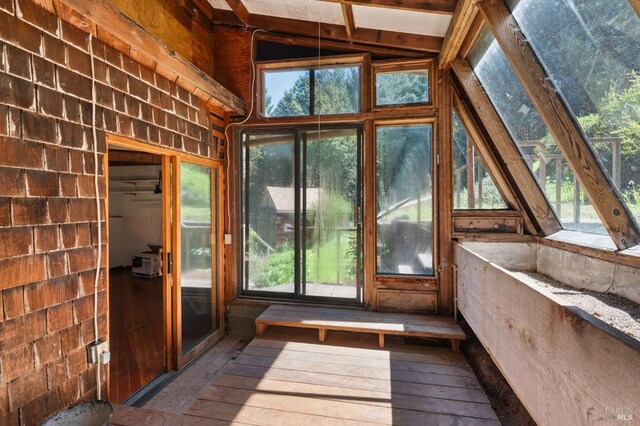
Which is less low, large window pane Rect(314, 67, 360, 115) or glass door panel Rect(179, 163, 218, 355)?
large window pane Rect(314, 67, 360, 115)

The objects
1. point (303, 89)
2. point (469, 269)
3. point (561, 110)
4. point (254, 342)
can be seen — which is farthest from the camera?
point (303, 89)

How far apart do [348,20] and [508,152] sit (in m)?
1.98

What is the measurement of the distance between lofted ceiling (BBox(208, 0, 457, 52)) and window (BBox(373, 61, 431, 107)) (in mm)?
220

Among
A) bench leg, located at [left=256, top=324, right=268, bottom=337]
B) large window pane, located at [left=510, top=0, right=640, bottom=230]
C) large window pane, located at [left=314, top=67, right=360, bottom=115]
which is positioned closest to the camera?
large window pane, located at [left=510, top=0, right=640, bottom=230]

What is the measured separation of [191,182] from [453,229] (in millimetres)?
2785

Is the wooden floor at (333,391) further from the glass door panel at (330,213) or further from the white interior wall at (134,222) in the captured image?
the white interior wall at (134,222)

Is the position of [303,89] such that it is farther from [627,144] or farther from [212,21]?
[627,144]

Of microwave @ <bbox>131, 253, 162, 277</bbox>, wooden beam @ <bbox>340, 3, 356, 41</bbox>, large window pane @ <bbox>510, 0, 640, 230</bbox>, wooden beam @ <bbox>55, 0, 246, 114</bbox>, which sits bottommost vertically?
microwave @ <bbox>131, 253, 162, 277</bbox>

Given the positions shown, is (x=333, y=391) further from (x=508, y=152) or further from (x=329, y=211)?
(x=508, y=152)

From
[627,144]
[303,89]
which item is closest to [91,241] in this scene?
[303,89]

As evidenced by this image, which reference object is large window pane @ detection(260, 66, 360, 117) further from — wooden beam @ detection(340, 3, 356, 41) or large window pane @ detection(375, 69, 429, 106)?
wooden beam @ detection(340, 3, 356, 41)

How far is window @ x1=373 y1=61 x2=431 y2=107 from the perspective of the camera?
349cm

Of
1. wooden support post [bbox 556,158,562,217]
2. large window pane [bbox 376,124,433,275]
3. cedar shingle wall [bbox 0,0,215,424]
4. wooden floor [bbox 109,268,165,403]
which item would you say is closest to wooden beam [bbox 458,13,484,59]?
large window pane [bbox 376,124,433,275]

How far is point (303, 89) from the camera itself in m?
3.75
